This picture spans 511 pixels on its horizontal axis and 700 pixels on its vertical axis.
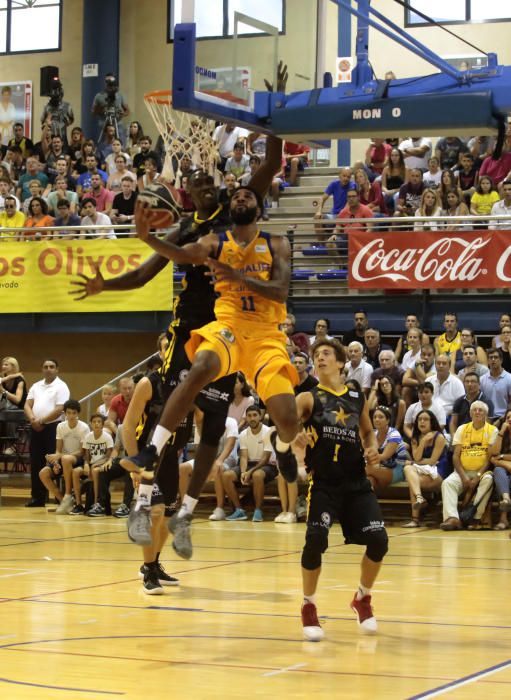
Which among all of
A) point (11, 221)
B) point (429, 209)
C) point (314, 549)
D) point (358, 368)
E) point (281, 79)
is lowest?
point (314, 549)

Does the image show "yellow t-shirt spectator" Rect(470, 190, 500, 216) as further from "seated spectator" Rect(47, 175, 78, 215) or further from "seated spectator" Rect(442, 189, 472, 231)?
"seated spectator" Rect(47, 175, 78, 215)

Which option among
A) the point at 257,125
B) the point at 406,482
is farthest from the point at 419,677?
the point at 406,482

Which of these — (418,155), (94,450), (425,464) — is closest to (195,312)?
(425,464)

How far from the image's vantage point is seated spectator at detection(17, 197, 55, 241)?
2014 cm

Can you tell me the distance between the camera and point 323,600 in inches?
352

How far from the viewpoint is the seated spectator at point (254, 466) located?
15.4 metres

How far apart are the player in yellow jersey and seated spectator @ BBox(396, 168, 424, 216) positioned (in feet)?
35.9

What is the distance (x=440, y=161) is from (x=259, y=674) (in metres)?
15.0

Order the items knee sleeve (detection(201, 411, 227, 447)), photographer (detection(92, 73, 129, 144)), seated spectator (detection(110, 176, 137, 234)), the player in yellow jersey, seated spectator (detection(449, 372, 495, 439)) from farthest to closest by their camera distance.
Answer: photographer (detection(92, 73, 129, 144)) < seated spectator (detection(110, 176, 137, 234)) < seated spectator (detection(449, 372, 495, 439)) < knee sleeve (detection(201, 411, 227, 447)) < the player in yellow jersey

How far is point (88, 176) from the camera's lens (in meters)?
22.1

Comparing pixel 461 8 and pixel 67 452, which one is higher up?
pixel 461 8

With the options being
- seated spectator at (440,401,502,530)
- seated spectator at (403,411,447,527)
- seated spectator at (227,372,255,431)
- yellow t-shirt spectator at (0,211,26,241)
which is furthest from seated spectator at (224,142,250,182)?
seated spectator at (440,401,502,530)

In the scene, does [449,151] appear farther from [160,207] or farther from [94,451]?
[160,207]

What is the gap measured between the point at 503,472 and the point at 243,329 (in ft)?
24.0
